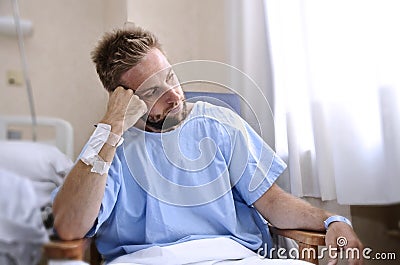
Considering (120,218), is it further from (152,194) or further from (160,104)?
(160,104)

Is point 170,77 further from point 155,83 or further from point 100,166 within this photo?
point 100,166

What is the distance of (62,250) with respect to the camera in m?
0.61

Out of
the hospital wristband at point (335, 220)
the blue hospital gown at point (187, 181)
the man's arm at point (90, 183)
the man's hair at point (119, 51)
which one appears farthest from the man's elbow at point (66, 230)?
the hospital wristband at point (335, 220)

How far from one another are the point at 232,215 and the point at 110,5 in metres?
0.48

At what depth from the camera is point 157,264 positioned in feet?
2.75

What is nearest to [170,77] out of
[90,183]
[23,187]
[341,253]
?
[90,183]

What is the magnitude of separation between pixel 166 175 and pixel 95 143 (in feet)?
0.60

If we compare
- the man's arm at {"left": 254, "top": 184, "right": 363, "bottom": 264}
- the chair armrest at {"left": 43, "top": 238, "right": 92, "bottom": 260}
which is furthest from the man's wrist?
the man's arm at {"left": 254, "top": 184, "right": 363, "bottom": 264}

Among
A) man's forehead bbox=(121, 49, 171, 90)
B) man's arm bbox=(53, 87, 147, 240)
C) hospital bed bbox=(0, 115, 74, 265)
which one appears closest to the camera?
hospital bed bbox=(0, 115, 74, 265)

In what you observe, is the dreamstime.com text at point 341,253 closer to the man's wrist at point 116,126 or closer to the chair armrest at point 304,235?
the chair armrest at point 304,235

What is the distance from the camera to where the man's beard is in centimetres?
88

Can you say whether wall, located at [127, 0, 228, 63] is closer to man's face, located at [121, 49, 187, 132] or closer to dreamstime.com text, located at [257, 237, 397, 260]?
man's face, located at [121, 49, 187, 132]

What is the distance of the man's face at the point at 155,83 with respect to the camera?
83 centimetres

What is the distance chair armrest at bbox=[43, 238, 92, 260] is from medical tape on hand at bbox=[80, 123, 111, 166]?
15 centimetres
